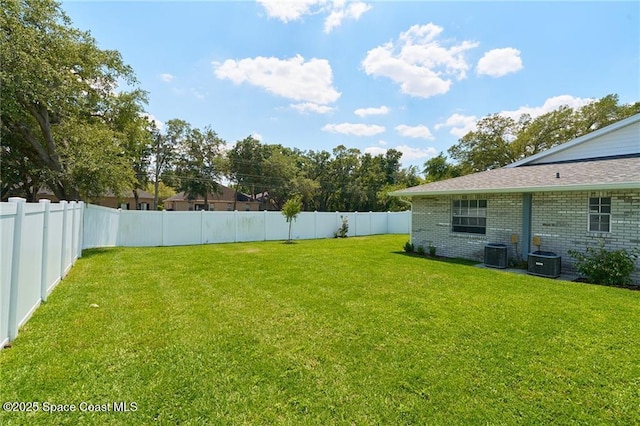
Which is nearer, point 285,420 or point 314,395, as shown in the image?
point 285,420

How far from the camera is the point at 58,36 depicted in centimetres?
1088

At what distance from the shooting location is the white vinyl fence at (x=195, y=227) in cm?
1141

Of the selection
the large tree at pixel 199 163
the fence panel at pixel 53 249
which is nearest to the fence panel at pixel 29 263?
the fence panel at pixel 53 249

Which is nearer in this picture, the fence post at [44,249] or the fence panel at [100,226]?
the fence post at [44,249]

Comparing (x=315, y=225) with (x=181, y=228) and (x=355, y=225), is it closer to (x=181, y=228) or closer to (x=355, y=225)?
(x=355, y=225)

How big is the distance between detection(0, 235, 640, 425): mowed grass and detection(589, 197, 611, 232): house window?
203 cm

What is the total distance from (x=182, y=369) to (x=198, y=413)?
77 cm

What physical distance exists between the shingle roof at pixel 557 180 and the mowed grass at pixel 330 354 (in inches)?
102

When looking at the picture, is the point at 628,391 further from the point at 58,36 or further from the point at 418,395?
the point at 58,36

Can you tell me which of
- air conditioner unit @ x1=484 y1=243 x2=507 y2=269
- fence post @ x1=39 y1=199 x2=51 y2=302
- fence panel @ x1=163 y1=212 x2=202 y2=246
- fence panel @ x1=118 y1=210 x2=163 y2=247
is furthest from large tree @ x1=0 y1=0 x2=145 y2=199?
air conditioner unit @ x1=484 y1=243 x2=507 y2=269

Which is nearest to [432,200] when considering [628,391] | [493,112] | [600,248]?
[600,248]

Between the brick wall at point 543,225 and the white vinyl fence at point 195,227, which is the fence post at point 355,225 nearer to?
the white vinyl fence at point 195,227

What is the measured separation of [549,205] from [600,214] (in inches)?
42.9

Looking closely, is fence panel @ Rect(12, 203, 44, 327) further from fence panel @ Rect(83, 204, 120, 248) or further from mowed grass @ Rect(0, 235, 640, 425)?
fence panel @ Rect(83, 204, 120, 248)
